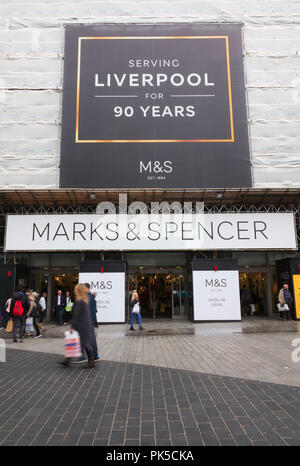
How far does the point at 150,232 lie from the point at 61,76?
30.5 ft

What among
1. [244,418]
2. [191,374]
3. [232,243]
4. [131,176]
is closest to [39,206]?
[131,176]

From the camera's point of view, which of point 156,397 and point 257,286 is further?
point 257,286

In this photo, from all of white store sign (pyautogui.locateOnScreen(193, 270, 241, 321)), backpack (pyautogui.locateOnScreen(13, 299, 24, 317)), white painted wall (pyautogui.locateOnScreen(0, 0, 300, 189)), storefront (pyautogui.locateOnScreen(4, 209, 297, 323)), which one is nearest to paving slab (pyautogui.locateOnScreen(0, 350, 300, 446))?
backpack (pyautogui.locateOnScreen(13, 299, 24, 317))

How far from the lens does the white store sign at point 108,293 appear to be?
46.0 feet

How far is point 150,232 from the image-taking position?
14773mm

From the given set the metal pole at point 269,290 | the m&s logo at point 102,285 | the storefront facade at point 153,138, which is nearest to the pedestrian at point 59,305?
the m&s logo at point 102,285

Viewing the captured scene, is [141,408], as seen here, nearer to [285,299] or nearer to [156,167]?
[285,299]

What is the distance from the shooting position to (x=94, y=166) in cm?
1510

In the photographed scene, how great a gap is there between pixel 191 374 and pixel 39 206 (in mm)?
12712

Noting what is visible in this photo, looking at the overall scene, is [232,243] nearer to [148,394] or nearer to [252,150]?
[252,150]

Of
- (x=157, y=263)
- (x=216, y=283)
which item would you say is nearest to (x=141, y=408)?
(x=216, y=283)

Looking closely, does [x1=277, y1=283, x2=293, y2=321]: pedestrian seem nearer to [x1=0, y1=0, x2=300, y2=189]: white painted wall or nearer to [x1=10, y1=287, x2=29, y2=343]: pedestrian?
[x1=0, y1=0, x2=300, y2=189]: white painted wall

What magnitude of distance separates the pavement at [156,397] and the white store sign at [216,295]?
5.58m

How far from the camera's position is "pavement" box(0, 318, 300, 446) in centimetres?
363
